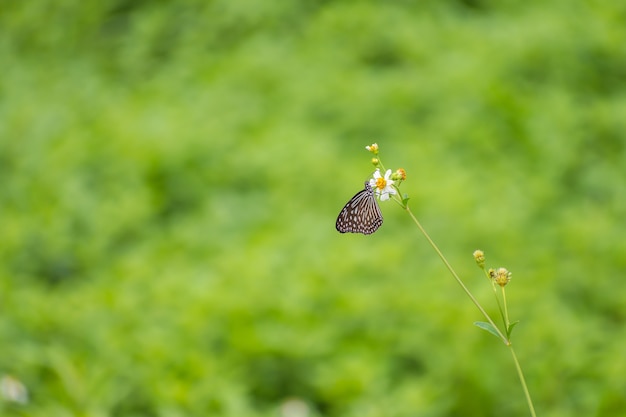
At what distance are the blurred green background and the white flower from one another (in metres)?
1.24

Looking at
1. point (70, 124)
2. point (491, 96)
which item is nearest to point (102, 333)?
point (70, 124)

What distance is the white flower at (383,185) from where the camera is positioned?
0.77 metres

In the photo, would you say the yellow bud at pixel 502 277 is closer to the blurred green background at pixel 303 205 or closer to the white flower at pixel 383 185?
the white flower at pixel 383 185

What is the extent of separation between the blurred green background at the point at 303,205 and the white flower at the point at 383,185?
1242 millimetres

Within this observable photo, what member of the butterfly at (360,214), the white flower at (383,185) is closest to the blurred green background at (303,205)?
the butterfly at (360,214)

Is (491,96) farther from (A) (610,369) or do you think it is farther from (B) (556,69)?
(A) (610,369)

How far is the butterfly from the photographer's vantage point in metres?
0.85

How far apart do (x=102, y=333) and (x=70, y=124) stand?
1.91m

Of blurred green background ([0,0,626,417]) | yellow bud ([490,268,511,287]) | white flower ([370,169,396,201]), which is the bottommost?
yellow bud ([490,268,511,287])

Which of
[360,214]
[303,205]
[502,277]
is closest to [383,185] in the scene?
[360,214]

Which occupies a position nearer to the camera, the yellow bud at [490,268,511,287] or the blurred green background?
the yellow bud at [490,268,511,287]

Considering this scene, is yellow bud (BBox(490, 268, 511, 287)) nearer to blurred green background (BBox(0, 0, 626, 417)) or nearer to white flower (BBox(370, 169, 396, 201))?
white flower (BBox(370, 169, 396, 201))

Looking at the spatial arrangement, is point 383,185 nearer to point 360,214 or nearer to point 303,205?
point 360,214

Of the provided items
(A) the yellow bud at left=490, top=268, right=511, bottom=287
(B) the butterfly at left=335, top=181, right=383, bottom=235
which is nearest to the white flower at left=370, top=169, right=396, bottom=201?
(B) the butterfly at left=335, top=181, right=383, bottom=235
